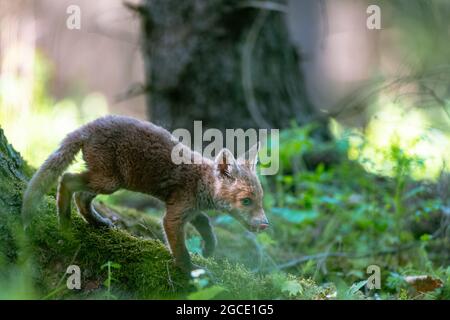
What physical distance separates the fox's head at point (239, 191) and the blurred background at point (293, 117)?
760 millimetres

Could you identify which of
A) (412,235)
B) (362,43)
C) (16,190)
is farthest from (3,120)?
(362,43)

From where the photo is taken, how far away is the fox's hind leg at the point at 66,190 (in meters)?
4.14

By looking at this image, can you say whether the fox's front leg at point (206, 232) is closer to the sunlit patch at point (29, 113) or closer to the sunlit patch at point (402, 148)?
the sunlit patch at point (402, 148)

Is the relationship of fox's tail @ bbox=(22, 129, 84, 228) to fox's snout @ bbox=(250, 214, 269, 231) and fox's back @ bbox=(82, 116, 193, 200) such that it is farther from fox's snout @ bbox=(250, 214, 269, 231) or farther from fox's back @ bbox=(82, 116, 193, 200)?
fox's snout @ bbox=(250, 214, 269, 231)

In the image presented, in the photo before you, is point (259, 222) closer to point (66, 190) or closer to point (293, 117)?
point (66, 190)

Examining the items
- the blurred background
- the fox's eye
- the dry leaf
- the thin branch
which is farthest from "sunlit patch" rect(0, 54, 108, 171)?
the dry leaf

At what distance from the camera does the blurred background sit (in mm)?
6176

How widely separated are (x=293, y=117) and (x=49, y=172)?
5.52 m

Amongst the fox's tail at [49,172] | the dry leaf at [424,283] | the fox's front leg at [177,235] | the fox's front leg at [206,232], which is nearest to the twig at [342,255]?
the fox's front leg at [206,232]

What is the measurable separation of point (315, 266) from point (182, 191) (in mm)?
2122

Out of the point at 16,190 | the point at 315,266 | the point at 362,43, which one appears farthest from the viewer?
the point at 362,43

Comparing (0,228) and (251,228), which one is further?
(251,228)

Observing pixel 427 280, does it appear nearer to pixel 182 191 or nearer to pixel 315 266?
pixel 315 266

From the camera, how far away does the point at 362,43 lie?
24.9 metres
